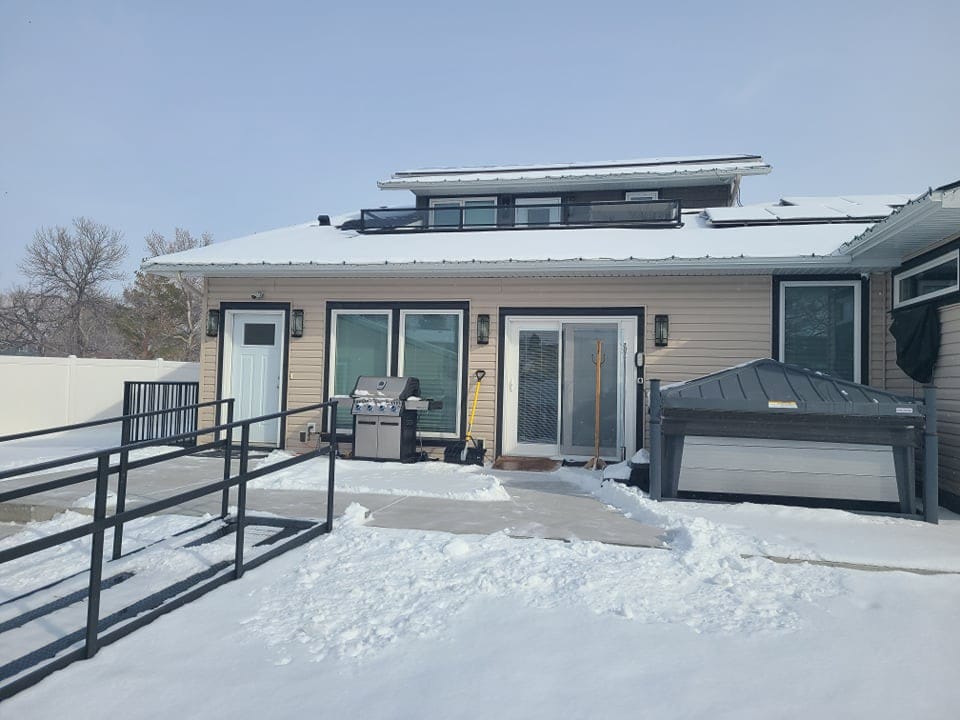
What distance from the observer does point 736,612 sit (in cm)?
275

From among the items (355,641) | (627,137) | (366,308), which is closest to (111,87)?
(366,308)

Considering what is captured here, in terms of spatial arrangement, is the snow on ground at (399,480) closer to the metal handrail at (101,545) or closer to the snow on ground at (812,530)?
the snow on ground at (812,530)

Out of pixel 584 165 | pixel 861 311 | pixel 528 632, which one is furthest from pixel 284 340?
pixel 861 311

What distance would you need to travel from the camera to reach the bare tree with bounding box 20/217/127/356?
2372 centimetres

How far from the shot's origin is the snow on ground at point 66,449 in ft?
23.8

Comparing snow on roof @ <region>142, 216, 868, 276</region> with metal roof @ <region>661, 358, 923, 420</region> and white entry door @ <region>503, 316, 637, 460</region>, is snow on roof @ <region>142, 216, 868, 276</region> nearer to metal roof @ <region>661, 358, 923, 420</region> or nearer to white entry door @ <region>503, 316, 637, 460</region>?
white entry door @ <region>503, 316, 637, 460</region>

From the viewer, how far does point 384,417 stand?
7.16 meters

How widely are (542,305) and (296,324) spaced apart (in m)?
3.42

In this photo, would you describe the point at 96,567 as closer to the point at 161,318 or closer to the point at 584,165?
the point at 584,165

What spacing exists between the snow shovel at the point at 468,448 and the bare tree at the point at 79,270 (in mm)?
22557

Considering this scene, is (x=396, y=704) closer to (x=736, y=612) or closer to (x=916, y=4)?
(x=736, y=612)

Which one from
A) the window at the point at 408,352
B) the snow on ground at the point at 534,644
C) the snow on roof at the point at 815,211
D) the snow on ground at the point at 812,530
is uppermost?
the snow on roof at the point at 815,211

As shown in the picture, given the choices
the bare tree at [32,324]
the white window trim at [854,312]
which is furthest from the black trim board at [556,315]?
the bare tree at [32,324]

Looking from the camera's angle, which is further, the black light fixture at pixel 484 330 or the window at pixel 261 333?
the window at pixel 261 333
